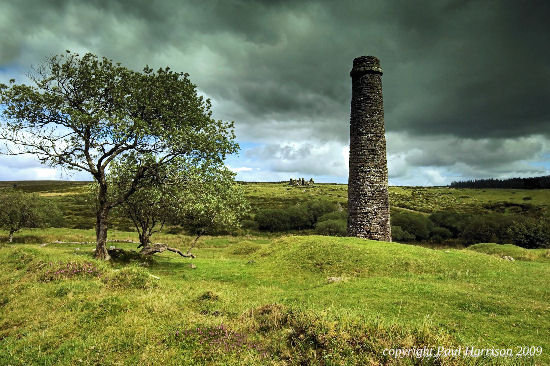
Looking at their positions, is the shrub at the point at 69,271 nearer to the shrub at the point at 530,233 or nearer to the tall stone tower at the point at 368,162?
the tall stone tower at the point at 368,162

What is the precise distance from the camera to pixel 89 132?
22656 millimetres

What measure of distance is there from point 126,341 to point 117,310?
8.23 ft

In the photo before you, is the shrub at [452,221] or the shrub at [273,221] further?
the shrub at [273,221]

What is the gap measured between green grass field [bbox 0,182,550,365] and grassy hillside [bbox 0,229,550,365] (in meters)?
0.04

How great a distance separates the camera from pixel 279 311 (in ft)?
32.3

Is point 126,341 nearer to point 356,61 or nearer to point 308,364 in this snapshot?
point 308,364

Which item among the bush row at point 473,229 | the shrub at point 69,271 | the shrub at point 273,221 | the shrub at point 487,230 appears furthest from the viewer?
the shrub at point 273,221

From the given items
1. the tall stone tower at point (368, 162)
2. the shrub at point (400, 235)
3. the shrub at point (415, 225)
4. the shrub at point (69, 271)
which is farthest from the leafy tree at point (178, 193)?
the shrub at point (415, 225)

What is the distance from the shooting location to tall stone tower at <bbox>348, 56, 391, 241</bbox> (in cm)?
3094

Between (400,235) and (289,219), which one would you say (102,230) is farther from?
(289,219)

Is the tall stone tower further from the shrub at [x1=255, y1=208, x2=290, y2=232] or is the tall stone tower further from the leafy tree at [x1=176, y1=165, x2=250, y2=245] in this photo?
the shrub at [x1=255, y1=208, x2=290, y2=232]

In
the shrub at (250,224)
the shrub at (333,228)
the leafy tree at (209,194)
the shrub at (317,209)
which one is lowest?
the shrub at (250,224)

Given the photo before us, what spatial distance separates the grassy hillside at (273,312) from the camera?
7.95 meters

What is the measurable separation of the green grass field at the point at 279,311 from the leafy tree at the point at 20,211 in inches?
1381
